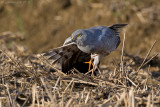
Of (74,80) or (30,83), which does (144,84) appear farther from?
(30,83)

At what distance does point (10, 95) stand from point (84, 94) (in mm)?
833

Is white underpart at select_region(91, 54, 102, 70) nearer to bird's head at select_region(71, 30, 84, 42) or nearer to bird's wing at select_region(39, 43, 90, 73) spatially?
bird's wing at select_region(39, 43, 90, 73)

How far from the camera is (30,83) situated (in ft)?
11.6

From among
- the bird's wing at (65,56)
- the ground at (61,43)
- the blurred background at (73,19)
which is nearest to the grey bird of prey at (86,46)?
the bird's wing at (65,56)

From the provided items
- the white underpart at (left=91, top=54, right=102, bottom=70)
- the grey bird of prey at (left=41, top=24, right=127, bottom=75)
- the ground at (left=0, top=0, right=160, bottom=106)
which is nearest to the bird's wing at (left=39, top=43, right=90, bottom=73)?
the grey bird of prey at (left=41, top=24, right=127, bottom=75)

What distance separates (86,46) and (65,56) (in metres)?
0.55

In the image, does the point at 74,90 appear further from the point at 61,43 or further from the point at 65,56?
the point at 61,43

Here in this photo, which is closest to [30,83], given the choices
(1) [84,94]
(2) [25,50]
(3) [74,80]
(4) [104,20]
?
(3) [74,80]

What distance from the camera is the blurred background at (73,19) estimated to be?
23.3 ft

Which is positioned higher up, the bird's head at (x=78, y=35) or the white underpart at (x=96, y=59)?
the bird's head at (x=78, y=35)

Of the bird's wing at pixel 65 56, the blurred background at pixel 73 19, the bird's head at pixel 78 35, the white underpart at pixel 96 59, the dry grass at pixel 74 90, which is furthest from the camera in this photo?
the blurred background at pixel 73 19

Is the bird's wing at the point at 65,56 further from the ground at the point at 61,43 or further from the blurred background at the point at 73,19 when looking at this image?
the blurred background at the point at 73,19

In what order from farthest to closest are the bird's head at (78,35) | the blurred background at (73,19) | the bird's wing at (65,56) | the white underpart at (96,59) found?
1. the blurred background at (73,19)
2. the white underpart at (96,59)
3. the bird's wing at (65,56)
4. the bird's head at (78,35)

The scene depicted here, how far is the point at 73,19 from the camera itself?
805 centimetres
